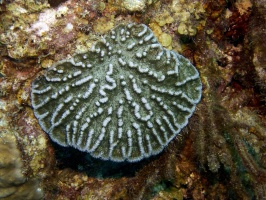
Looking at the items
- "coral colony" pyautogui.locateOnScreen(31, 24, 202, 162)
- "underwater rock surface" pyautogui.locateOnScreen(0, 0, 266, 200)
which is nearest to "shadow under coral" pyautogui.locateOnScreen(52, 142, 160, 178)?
"underwater rock surface" pyautogui.locateOnScreen(0, 0, 266, 200)

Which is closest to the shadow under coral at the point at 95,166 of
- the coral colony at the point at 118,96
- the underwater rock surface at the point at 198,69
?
the underwater rock surface at the point at 198,69

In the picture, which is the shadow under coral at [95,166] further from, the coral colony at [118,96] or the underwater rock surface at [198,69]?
the coral colony at [118,96]

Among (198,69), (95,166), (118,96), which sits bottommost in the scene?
(95,166)

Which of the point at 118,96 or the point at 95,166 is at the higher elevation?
the point at 118,96

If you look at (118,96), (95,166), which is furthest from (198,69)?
(95,166)

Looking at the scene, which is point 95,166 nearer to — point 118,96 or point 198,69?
point 118,96

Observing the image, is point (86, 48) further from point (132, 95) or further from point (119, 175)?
point (119, 175)

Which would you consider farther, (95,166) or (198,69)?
(95,166)

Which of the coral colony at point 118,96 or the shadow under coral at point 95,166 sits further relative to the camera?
the shadow under coral at point 95,166
